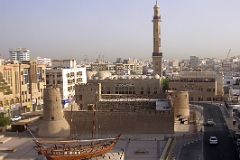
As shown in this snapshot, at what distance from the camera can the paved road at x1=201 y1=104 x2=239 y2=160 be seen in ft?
93.0

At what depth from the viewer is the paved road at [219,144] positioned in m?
28.3

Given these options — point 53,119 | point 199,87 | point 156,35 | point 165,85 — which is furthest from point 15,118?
point 156,35

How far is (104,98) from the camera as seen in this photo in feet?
145

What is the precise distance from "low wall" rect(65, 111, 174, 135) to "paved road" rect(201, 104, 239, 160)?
337cm

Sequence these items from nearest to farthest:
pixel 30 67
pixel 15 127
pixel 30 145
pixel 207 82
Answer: pixel 30 145
pixel 15 127
pixel 30 67
pixel 207 82

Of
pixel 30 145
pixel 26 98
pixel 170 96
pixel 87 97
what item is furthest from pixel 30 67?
pixel 30 145

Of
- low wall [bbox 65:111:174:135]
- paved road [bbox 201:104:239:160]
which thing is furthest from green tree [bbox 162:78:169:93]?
low wall [bbox 65:111:174:135]

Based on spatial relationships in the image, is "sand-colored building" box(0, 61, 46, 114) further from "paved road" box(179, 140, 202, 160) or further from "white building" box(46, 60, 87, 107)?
"paved road" box(179, 140, 202, 160)

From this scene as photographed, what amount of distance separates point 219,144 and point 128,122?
24.4 feet

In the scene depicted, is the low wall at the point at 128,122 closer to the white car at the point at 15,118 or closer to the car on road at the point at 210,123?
the car on road at the point at 210,123

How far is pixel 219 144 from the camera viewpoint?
3181cm

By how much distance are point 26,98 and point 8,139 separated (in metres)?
17.2

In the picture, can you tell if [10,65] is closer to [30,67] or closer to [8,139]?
[30,67]

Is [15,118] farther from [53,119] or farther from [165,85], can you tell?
[165,85]
